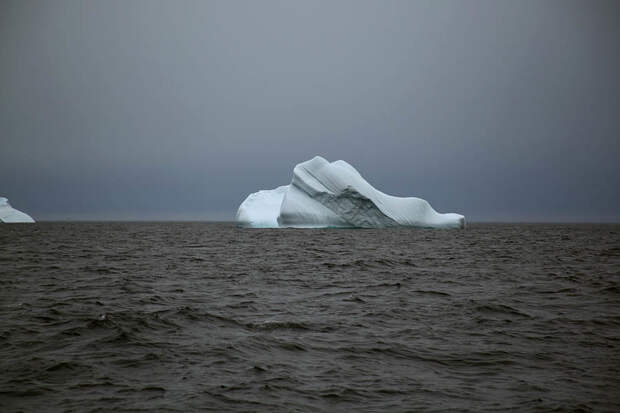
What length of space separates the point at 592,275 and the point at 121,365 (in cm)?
1178

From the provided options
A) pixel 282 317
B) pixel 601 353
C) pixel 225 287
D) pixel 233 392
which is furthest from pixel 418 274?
pixel 233 392

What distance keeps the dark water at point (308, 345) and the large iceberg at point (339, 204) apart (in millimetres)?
29698

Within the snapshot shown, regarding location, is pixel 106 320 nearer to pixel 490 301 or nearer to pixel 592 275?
pixel 490 301

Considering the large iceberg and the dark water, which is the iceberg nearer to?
the large iceberg

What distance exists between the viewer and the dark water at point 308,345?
4262 mm

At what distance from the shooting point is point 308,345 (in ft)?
19.4

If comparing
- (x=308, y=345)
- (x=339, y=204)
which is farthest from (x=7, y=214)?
(x=308, y=345)

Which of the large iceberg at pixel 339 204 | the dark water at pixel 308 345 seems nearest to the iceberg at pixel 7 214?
the large iceberg at pixel 339 204

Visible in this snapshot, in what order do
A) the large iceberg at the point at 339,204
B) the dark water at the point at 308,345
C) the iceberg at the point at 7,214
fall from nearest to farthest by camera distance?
the dark water at the point at 308,345 < the large iceberg at the point at 339,204 < the iceberg at the point at 7,214

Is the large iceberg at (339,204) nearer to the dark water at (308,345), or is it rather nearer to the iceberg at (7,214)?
the dark water at (308,345)

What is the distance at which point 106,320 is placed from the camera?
22.5ft

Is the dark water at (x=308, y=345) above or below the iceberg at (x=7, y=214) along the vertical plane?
below

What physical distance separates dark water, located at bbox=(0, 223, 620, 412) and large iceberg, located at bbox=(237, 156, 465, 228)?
2970 cm

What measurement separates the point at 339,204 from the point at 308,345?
3609cm
